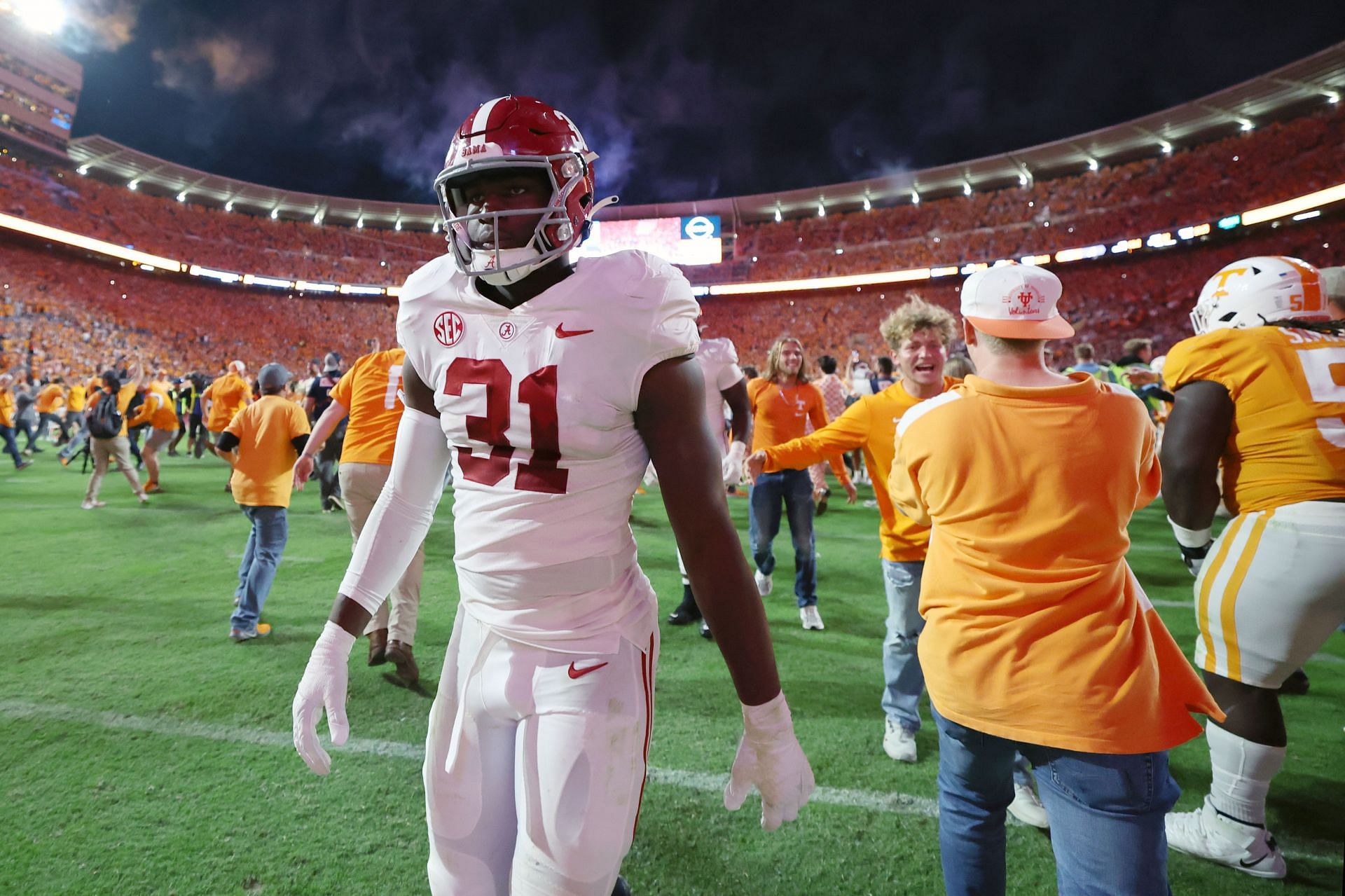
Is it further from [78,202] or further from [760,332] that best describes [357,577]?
[78,202]

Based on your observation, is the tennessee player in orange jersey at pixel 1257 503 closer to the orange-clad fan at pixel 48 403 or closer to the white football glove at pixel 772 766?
the white football glove at pixel 772 766

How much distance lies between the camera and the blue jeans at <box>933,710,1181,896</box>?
1439 mm

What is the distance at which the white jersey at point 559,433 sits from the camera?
1.29 metres

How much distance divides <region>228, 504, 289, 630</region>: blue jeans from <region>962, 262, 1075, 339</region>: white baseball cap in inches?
182

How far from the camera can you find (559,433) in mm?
1301

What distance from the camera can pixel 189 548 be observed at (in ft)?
22.6

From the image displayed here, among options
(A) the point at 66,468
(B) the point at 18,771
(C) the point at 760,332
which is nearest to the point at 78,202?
(A) the point at 66,468

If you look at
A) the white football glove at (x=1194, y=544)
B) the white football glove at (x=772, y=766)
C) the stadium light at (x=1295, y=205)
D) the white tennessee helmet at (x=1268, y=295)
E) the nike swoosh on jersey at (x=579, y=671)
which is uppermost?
the stadium light at (x=1295, y=205)

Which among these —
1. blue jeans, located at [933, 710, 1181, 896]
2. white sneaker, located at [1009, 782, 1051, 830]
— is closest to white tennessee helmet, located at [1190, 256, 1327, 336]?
blue jeans, located at [933, 710, 1181, 896]

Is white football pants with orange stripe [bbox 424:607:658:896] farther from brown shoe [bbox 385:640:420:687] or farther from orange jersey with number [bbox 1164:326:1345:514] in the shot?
brown shoe [bbox 385:640:420:687]

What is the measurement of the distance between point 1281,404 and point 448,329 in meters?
2.67

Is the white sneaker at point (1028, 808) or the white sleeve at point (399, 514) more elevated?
the white sleeve at point (399, 514)

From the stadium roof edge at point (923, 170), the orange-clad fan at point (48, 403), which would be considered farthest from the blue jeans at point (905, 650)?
the stadium roof edge at point (923, 170)

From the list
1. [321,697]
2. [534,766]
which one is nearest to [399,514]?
[321,697]
